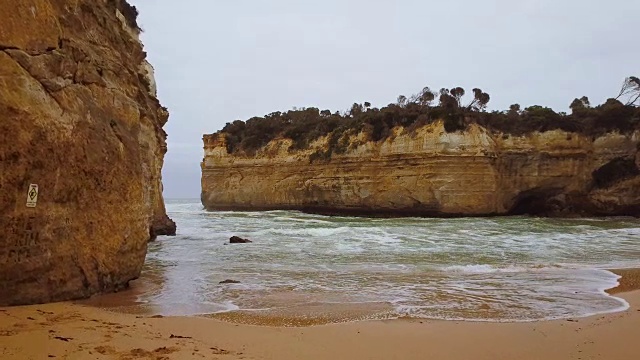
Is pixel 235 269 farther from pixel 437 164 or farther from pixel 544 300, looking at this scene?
pixel 437 164

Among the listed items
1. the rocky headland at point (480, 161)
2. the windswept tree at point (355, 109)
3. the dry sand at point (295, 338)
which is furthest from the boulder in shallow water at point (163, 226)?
the windswept tree at point (355, 109)

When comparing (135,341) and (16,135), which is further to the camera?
(16,135)

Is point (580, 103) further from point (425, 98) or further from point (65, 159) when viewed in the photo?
point (65, 159)

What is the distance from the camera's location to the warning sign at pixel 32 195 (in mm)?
5133

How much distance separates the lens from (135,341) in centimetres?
404

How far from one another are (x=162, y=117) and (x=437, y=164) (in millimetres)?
Result: 17698

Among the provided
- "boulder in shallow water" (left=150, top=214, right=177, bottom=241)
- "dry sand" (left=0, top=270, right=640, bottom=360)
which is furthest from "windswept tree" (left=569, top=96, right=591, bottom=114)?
"dry sand" (left=0, top=270, right=640, bottom=360)

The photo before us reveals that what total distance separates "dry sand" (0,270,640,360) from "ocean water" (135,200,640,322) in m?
0.55

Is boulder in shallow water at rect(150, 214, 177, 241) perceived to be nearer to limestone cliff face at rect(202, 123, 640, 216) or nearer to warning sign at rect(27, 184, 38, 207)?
warning sign at rect(27, 184, 38, 207)

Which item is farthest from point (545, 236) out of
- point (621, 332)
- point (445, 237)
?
point (621, 332)

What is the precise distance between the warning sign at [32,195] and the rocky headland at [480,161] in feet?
85.2

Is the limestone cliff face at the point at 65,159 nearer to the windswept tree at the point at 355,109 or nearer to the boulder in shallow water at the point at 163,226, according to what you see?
the boulder in shallow water at the point at 163,226

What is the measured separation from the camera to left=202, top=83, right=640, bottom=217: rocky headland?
1121 inches

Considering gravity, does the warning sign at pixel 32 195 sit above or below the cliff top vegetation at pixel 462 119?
below
